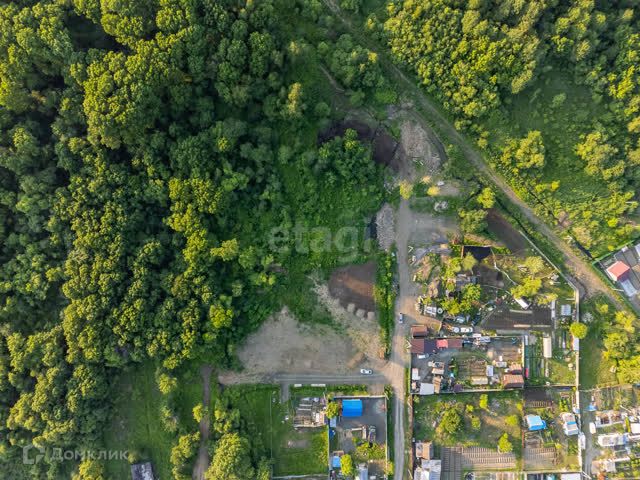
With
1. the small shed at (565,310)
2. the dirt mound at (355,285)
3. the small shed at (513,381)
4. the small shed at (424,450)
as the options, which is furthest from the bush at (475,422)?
the dirt mound at (355,285)

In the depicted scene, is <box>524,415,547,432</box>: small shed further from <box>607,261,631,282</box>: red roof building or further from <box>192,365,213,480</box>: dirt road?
<box>192,365,213,480</box>: dirt road

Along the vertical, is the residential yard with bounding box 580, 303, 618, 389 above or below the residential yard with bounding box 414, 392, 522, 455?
above

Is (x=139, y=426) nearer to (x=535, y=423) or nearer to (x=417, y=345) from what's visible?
(x=417, y=345)

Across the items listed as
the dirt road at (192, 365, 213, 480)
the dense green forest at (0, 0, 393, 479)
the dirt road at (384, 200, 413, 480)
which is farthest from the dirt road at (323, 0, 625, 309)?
the dirt road at (192, 365, 213, 480)

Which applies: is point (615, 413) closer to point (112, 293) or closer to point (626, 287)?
point (626, 287)

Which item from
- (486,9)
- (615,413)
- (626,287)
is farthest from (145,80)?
(615,413)

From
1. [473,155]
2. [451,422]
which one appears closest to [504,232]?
[473,155]
